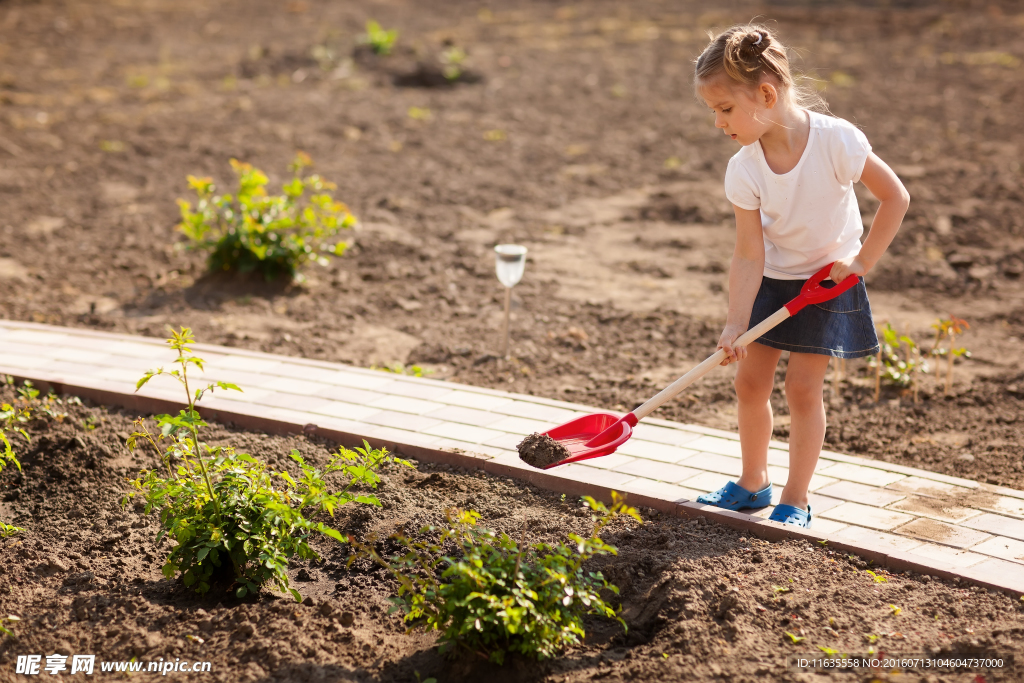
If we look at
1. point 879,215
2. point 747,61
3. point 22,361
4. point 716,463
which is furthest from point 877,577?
point 22,361

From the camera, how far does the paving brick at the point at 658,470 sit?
12.2 feet

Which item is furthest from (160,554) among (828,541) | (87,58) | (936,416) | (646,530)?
(87,58)

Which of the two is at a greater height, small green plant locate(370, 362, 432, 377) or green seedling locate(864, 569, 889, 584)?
small green plant locate(370, 362, 432, 377)

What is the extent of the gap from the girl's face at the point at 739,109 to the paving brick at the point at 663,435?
1.53 meters

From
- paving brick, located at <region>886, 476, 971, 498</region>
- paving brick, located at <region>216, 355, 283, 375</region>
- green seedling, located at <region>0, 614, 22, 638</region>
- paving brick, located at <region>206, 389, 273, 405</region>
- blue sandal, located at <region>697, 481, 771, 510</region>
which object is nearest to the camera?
green seedling, located at <region>0, 614, 22, 638</region>

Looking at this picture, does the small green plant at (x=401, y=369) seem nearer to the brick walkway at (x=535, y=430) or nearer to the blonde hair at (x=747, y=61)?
the brick walkway at (x=535, y=430)

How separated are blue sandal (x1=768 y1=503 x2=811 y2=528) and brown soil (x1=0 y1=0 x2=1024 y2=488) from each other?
1.03 meters

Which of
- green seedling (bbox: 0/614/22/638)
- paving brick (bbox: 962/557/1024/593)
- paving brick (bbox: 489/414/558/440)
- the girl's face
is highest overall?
the girl's face

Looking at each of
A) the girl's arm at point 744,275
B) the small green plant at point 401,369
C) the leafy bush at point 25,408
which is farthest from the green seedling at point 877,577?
the leafy bush at point 25,408

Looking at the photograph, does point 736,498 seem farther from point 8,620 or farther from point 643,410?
point 8,620

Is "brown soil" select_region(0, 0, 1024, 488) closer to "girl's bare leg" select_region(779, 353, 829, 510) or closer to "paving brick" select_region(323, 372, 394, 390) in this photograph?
"paving brick" select_region(323, 372, 394, 390)

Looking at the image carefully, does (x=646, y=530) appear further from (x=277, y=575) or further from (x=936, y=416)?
(x=936, y=416)

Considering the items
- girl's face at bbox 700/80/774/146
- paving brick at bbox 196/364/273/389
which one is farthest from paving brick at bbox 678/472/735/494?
paving brick at bbox 196/364/273/389

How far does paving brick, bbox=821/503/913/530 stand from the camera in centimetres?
338
